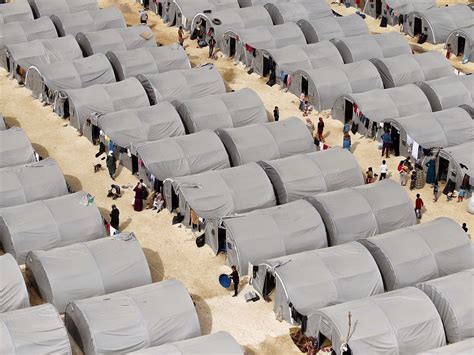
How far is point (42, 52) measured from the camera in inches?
2569

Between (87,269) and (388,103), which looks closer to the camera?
(87,269)

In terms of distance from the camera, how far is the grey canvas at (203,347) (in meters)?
37.1

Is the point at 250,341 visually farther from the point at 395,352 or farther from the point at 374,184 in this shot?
the point at 374,184

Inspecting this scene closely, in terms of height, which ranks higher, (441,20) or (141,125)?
(441,20)

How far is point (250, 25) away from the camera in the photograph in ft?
236

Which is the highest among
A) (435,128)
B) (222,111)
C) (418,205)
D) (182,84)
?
(182,84)

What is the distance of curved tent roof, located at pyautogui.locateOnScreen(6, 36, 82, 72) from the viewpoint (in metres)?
64.6

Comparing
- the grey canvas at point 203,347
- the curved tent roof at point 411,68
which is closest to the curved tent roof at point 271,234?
the grey canvas at point 203,347

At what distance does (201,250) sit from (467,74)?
27082 millimetres

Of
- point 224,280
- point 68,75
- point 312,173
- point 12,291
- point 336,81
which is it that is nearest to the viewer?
point 12,291

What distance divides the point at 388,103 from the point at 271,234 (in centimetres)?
1644

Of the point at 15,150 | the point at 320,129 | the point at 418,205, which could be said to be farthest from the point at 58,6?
the point at 418,205

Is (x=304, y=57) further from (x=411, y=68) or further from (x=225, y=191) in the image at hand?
(x=225, y=191)

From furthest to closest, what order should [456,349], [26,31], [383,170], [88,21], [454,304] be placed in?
[88,21] < [26,31] < [383,170] < [454,304] < [456,349]
